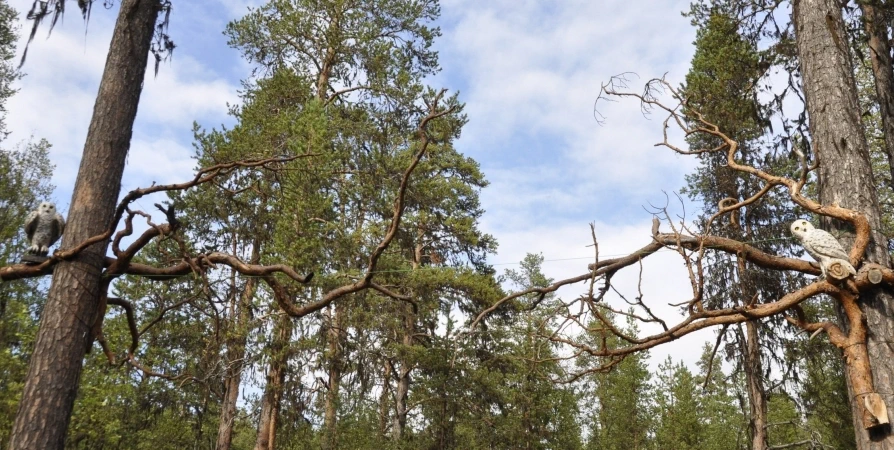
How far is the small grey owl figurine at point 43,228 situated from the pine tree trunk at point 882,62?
10034 mm

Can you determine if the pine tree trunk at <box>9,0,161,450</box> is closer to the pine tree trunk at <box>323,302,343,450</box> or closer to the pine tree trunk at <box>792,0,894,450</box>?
the pine tree trunk at <box>792,0,894,450</box>

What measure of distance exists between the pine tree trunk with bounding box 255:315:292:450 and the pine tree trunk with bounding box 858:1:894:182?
9.96 m

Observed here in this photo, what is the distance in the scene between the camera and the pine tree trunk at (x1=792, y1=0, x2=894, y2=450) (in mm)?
4508

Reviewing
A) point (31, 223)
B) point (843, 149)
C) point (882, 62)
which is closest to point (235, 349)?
point (31, 223)

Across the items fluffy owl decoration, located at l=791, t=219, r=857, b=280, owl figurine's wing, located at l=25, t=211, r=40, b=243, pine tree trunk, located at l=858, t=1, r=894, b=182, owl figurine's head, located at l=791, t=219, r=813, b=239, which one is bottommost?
fluffy owl decoration, located at l=791, t=219, r=857, b=280

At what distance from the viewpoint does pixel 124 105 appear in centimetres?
476

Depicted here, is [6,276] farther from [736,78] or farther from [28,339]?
[736,78]

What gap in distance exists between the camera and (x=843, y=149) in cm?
513

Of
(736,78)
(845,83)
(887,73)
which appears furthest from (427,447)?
(845,83)

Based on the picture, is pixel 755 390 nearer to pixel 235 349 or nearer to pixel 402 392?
pixel 402 392

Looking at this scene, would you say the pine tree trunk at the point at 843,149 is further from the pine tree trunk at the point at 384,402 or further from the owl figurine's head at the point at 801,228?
the pine tree trunk at the point at 384,402

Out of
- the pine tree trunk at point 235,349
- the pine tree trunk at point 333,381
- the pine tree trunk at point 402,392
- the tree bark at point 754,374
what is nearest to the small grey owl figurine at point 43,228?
the pine tree trunk at point 235,349

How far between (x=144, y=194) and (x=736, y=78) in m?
10.7

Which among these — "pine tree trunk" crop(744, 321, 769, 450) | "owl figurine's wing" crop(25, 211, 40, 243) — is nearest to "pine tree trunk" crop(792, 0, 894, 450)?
"owl figurine's wing" crop(25, 211, 40, 243)
